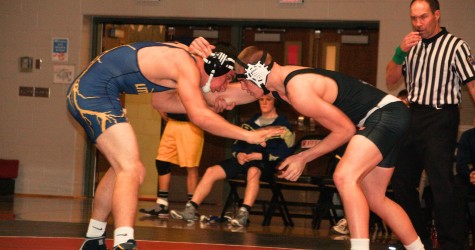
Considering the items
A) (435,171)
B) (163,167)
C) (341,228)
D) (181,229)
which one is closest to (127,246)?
A: (435,171)

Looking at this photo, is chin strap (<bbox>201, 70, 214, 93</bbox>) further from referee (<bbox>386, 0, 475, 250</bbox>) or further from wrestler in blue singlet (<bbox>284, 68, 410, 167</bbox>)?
referee (<bbox>386, 0, 475, 250</bbox>)

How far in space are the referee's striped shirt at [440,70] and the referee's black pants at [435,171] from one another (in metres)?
0.08

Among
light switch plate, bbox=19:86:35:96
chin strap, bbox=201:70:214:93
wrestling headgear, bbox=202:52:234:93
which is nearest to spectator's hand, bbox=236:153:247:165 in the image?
chin strap, bbox=201:70:214:93

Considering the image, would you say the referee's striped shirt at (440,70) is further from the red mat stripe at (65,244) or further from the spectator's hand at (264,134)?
the spectator's hand at (264,134)

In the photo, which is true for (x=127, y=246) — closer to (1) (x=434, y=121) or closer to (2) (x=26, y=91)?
(1) (x=434, y=121)

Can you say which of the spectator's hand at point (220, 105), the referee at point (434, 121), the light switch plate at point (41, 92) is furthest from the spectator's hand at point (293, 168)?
the light switch plate at point (41, 92)

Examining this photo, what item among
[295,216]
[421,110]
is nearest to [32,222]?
[295,216]

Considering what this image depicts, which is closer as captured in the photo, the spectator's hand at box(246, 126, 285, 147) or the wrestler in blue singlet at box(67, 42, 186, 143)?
the spectator's hand at box(246, 126, 285, 147)

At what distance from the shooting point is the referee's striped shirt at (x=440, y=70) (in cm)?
565

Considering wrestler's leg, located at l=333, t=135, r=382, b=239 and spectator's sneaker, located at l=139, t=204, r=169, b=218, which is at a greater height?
wrestler's leg, located at l=333, t=135, r=382, b=239

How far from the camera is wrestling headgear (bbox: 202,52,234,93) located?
4832 mm

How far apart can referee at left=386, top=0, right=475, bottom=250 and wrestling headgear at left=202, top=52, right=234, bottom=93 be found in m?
1.32

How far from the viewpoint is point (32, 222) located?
7066mm

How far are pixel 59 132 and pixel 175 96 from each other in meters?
5.65
